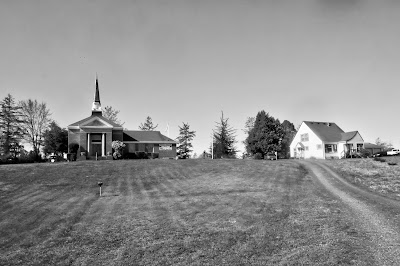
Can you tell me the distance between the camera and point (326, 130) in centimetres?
6388

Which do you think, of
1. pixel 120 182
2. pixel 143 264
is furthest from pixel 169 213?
pixel 120 182

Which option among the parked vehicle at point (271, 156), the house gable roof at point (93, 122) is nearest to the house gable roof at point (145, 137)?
the house gable roof at point (93, 122)

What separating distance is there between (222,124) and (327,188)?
53.6 m

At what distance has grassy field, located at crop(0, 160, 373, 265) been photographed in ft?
33.1

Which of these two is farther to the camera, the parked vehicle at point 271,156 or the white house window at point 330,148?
the white house window at point 330,148

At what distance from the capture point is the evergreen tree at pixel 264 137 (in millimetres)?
58656

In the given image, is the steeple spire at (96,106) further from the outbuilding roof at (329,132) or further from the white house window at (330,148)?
the white house window at (330,148)

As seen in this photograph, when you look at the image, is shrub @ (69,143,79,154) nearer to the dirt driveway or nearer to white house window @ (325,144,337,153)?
the dirt driveway

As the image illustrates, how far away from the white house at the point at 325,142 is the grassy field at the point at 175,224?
34843mm

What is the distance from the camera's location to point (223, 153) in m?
71.9

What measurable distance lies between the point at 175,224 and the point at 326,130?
2243 inches

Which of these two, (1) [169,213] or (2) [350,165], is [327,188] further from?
(2) [350,165]

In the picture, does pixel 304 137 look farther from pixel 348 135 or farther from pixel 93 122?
pixel 93 122

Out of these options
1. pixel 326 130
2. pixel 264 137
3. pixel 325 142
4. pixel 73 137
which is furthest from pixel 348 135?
pixel 73 137
